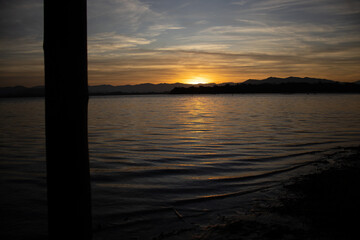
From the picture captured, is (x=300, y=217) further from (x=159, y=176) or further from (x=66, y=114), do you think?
(x=159, y=176)

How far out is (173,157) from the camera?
11.2 meters

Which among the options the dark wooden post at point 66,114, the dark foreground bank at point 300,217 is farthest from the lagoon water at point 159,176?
the dark wooden post at point 66,114

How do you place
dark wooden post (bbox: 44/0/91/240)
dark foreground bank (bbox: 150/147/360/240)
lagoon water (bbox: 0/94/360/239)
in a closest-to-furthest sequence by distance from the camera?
dark wooden post (bbox: 44/0/91/240) → dark foreground bank (bbox: 150/147/360/240) → lagoon water (bbox: 0/94/360/239)

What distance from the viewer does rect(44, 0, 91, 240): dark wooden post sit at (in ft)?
7.77

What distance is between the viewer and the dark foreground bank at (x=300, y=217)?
170 inches

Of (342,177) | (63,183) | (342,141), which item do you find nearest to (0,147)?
(63,183)

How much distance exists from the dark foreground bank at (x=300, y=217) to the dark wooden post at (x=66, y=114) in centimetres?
253

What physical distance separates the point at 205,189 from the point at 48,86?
5687mm

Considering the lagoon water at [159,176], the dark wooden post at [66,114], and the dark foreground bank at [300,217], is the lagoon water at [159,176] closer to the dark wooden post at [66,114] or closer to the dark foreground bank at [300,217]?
the dark foreground bank at [300,217]

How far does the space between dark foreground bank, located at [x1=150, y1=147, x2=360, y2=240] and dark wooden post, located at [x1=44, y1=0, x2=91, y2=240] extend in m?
2.53

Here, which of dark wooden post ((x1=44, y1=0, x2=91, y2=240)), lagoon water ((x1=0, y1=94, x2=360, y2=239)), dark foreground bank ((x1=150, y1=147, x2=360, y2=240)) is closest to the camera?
dark wooden post ((x1=44, y1=0, x2=91, y2=240))

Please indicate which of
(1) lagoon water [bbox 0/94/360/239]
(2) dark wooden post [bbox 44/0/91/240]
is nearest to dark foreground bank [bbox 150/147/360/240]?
(1) lagoon water [bbox 0/94/360/239]

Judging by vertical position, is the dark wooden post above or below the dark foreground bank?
above

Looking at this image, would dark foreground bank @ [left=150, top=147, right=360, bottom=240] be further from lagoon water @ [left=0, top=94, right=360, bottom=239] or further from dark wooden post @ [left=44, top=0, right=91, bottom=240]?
dark wooden post @ [left=44, top=0, right=91, bottom=240]
